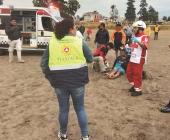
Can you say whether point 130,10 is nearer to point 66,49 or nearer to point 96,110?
point 96,110

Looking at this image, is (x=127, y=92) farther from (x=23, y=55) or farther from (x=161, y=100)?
(x=23, y=55)

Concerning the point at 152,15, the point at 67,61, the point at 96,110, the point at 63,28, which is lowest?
the point at 96,110

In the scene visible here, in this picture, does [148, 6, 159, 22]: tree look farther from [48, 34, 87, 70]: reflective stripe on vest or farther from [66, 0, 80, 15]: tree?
[48, 34, 87, 70]: reflective stripe on vest

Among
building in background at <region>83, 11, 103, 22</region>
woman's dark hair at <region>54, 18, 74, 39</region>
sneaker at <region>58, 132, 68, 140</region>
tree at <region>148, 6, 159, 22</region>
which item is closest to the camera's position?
woman's dark hair at <region>54, 18, 74, 39</region>

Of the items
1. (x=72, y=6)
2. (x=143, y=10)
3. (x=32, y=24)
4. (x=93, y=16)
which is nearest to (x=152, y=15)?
(x=143, y=10)

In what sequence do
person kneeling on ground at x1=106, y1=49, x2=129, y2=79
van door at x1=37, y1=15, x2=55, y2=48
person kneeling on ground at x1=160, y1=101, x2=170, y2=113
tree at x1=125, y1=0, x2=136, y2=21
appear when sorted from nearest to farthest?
person kneeling on ground at x1=160, y1=101, x2=170, y2=113 < person kneeling on ground at x1=106, y1=49, x2=129, y2=79 < van door at x1=37, y1=15, x2=55, y2=48 < tree at x1=125, y1=0, x2=136, y2=21

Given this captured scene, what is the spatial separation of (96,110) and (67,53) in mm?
2649

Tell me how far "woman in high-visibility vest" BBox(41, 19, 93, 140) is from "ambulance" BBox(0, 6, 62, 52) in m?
12.3

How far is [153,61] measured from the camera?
57.3 ft

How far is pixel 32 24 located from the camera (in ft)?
62.7

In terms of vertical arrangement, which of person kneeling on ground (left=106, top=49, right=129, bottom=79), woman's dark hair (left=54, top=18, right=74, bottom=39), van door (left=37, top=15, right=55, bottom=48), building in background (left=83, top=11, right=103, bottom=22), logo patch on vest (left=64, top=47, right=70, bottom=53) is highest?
woman's dark hair (left=54, top=18, right=74, bottom=39)

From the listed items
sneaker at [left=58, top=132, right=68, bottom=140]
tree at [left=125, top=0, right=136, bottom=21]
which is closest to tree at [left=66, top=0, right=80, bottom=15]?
sneaker at [left=58, top=132, right=68, bottom=140]

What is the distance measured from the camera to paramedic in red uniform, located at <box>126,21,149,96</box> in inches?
375

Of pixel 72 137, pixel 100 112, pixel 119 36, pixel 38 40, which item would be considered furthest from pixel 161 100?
pixel 38 40
